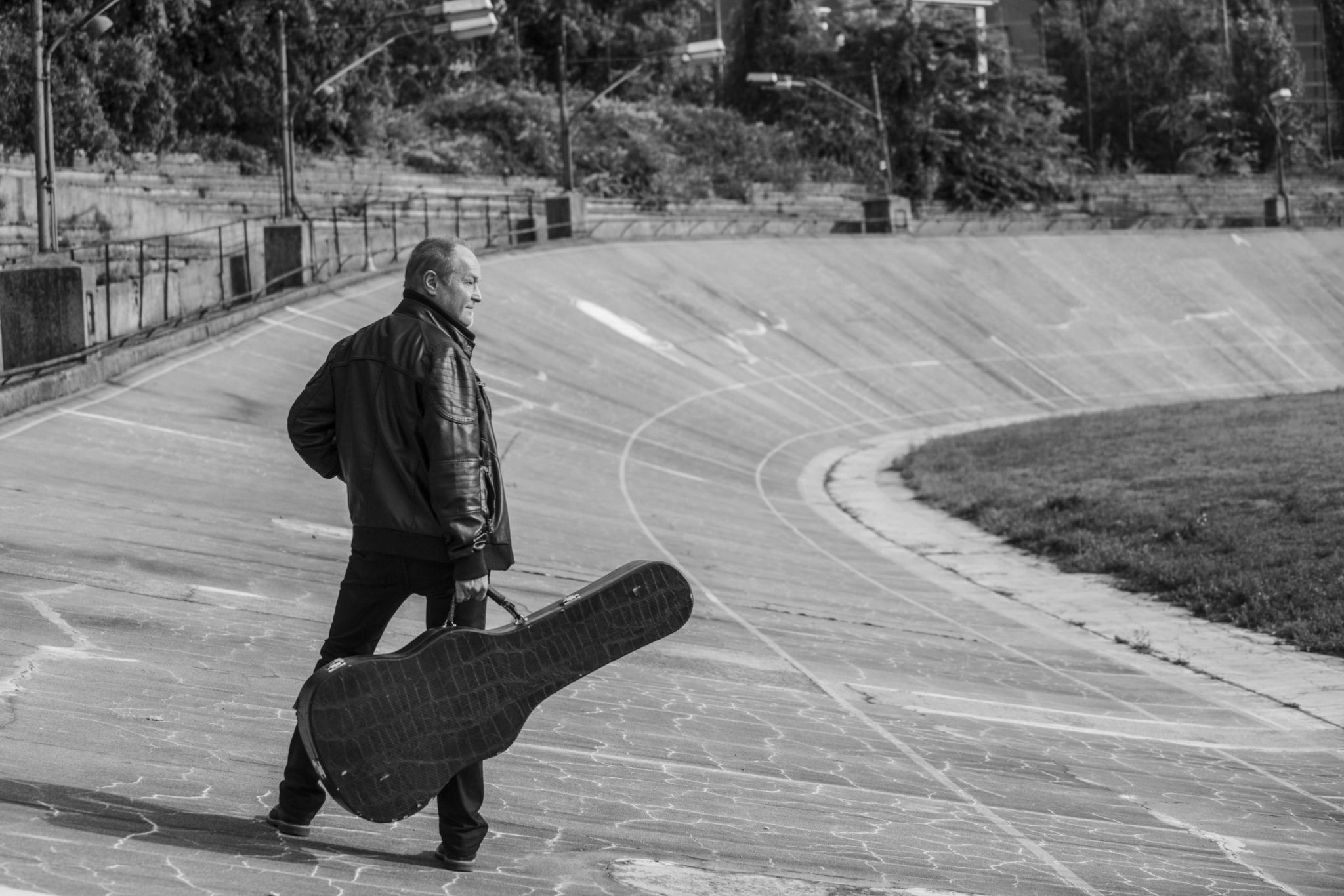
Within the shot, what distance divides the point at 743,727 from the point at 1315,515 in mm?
11000

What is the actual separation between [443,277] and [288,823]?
1871mm

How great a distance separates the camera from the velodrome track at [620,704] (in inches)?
219

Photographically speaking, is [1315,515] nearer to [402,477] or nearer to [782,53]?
[402,477]

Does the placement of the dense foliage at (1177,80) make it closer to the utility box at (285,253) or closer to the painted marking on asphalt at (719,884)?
the utility box at (285,253)

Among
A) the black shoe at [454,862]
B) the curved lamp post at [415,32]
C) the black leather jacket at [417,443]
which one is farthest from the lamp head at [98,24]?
the black shoe at [454,862]

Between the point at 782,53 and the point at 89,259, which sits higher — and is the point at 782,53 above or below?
above

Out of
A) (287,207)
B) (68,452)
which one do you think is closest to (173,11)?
(287,207)

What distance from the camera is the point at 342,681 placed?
484 centimetres

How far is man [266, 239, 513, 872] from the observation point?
5043mm

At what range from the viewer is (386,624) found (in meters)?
5.20

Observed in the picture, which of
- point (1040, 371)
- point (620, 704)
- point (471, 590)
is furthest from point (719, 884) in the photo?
point (1040, 371)

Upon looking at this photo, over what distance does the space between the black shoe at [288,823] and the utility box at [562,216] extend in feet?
114

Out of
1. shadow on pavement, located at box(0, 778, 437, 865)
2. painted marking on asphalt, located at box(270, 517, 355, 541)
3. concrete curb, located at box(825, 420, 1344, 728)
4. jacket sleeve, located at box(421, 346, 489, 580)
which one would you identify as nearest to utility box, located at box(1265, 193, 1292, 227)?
concrete curb, located at box(825, 420, 1344, 728)

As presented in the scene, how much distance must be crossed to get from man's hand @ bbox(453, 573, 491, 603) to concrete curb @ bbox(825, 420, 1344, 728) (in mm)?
7627
